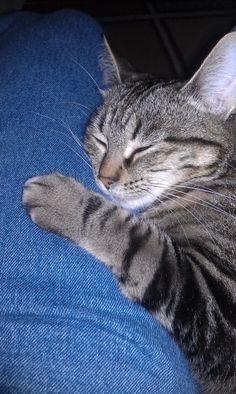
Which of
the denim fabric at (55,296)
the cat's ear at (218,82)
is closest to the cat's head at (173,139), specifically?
the cat's ear at (218,82)

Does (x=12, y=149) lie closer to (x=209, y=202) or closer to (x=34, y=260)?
(x=34, y=260)

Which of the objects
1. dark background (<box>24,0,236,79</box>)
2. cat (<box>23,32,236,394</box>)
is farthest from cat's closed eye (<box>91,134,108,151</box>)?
dark background (<box>24,0,236,79</box>)

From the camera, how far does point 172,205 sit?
124 cm

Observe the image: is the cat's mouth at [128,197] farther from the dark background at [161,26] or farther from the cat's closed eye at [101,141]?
the dark background at [161,26]

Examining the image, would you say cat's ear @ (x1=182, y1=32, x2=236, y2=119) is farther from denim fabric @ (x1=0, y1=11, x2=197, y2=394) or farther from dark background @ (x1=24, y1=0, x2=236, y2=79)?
dark background @ (x1=24, y1=0, x2=236, y2=79)

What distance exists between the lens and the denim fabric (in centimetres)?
86

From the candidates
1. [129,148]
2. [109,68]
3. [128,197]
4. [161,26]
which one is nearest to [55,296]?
[128,197]

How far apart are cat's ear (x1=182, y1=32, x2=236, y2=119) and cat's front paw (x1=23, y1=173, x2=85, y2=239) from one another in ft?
1.33

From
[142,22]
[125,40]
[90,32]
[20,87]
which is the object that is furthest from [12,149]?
[142,22]

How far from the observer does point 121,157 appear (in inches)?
50.1

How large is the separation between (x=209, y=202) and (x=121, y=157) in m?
0.27

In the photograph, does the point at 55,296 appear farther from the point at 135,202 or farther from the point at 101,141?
the point at 101,141

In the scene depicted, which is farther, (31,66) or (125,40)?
(125,40)

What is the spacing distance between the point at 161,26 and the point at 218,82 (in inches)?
83.0
